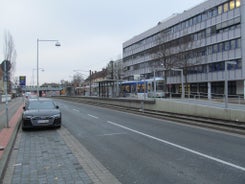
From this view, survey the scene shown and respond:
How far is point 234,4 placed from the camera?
4475 cm

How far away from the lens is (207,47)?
50.9 metres

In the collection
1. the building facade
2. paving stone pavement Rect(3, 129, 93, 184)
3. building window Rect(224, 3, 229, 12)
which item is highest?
building window Rect(224, 3, 229, 12)

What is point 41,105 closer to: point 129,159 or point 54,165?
point 54,165

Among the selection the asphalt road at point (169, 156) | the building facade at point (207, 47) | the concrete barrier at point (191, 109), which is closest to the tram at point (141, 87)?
the building facade at point (207, 47)

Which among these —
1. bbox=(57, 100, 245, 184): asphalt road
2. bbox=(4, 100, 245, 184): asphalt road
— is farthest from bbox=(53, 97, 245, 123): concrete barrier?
bbox=(4, 100, 245, 184): asphalt road

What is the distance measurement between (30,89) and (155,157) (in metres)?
124

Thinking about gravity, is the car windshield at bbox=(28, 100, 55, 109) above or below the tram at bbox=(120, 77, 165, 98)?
below

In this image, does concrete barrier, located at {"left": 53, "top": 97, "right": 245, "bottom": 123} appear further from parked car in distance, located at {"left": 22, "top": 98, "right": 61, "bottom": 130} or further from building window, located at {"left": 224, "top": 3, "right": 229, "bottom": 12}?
building window, located at {"left": 224, "top": 3, "right": 229, "bottom": 12}

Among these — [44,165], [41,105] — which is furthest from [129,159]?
[41,105]

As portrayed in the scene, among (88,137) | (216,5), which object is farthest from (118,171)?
(216,5)

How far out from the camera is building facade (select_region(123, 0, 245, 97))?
147 ft

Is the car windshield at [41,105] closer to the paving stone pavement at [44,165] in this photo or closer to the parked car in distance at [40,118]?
the parked car in distance at [40,118]

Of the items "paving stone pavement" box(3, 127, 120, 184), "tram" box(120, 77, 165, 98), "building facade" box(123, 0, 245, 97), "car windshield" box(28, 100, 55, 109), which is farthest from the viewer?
"building facade" box(123, 0, 245, 97)

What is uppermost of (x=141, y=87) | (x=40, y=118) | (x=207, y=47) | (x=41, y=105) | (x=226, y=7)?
(x=226, y=7)
